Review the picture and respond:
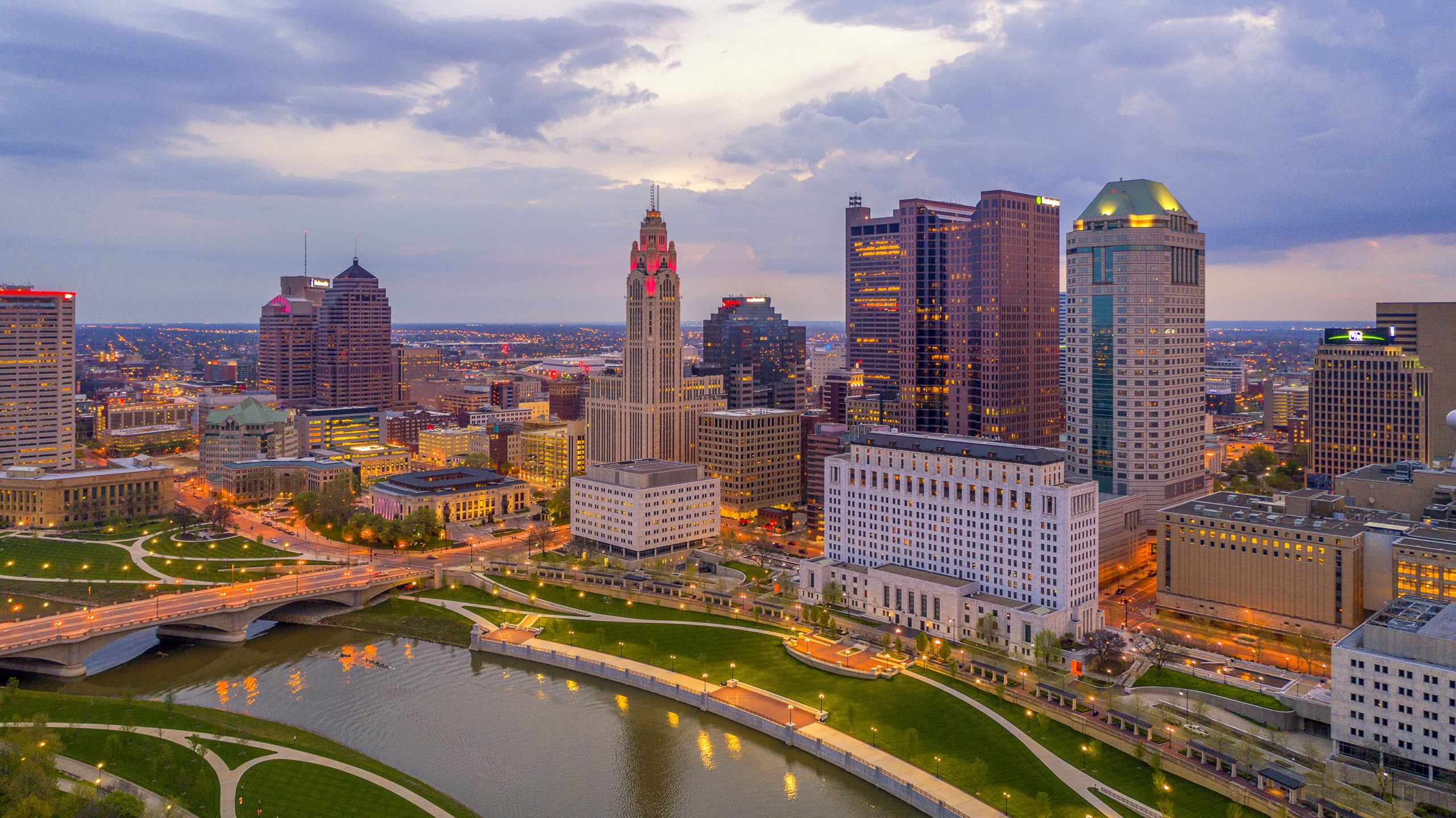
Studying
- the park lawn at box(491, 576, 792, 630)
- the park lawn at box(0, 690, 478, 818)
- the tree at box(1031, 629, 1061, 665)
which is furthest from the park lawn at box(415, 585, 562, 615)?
the tree at box(1031, 629, 1061, 665)

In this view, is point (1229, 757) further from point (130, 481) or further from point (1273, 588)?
point (130, 481)

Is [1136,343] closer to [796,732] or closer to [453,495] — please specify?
[796,732]

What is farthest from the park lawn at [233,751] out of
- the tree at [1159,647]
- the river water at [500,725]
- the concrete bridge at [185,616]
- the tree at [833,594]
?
the tree at [1159,647]

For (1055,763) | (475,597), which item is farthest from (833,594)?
(475,597)

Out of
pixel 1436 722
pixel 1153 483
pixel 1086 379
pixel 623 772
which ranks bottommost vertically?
pixel 623 772

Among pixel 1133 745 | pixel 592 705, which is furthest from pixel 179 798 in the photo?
pixel 1133 745

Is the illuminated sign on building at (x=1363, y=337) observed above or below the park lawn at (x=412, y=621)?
above

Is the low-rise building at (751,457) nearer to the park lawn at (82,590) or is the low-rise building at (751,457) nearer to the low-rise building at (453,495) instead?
the low-rise building at (453,495)

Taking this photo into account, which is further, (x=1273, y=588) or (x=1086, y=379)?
(x=1086, y=379)
